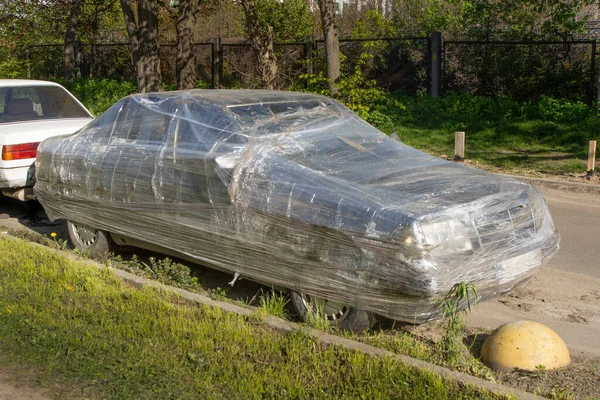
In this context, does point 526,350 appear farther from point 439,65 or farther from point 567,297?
point 439,65

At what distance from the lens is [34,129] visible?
894 cm

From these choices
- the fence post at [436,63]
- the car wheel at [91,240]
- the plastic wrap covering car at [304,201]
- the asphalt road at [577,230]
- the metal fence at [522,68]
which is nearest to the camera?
the plastic wrap covering car at [304,201]

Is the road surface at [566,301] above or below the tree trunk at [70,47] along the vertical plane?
below

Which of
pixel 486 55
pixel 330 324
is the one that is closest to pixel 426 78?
pixel 486 55

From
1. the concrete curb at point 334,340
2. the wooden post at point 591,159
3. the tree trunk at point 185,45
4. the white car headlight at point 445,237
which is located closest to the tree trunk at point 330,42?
the tree trunk at point 185,45

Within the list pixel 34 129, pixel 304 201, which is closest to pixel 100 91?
pixel 34 129

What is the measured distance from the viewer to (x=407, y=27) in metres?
23.0

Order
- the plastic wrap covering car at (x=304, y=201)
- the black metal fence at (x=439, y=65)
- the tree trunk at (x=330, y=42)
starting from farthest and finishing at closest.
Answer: the black metal fence at (x=439, y=65) < the tree trunk at (x=330, y=42) < the plastic wrap covering car at (x=304, y=201)

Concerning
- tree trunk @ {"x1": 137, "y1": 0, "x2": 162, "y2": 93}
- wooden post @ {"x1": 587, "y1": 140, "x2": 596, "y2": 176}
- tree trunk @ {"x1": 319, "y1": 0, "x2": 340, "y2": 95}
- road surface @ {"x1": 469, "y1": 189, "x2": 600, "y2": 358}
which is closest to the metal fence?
tree trunk @ {"x1": 319, "y1": 0, "x2": 340, "y2": 95}

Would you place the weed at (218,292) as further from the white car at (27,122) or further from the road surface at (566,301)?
the white car at (27,122)

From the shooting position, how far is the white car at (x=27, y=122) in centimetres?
864

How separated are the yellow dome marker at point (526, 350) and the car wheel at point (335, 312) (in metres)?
0.86

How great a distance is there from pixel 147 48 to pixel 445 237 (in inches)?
488

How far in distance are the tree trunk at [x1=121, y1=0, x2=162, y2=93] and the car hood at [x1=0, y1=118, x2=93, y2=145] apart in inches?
249
